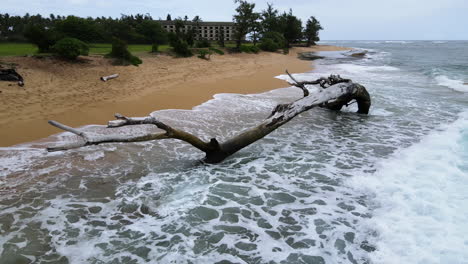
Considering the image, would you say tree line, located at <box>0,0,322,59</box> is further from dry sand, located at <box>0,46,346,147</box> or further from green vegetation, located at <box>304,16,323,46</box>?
green vegetation, located at <box>304,16,323,46</box>

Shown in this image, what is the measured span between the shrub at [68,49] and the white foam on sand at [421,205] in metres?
14.3

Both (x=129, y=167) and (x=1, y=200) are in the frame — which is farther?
(x=129, y=167)

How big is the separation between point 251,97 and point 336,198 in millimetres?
8008

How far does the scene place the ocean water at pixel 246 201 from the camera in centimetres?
323

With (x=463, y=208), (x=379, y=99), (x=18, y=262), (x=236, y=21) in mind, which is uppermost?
(x=236, y=21)

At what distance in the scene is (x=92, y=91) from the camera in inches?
431

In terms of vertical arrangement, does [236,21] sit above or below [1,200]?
above

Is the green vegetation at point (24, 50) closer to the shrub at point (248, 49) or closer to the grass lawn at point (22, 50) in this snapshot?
the grass lawn at point (22, 50)

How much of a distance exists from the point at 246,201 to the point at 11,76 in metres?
10.8

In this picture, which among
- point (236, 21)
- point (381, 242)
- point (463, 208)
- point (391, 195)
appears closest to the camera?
point (381, 242)

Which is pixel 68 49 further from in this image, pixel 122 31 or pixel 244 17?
pixel 244 17

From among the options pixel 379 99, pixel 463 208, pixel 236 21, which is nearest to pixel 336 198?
Answer: pixel 463 208

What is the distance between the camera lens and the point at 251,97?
39.0 ft

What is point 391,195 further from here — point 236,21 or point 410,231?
point 236,21
